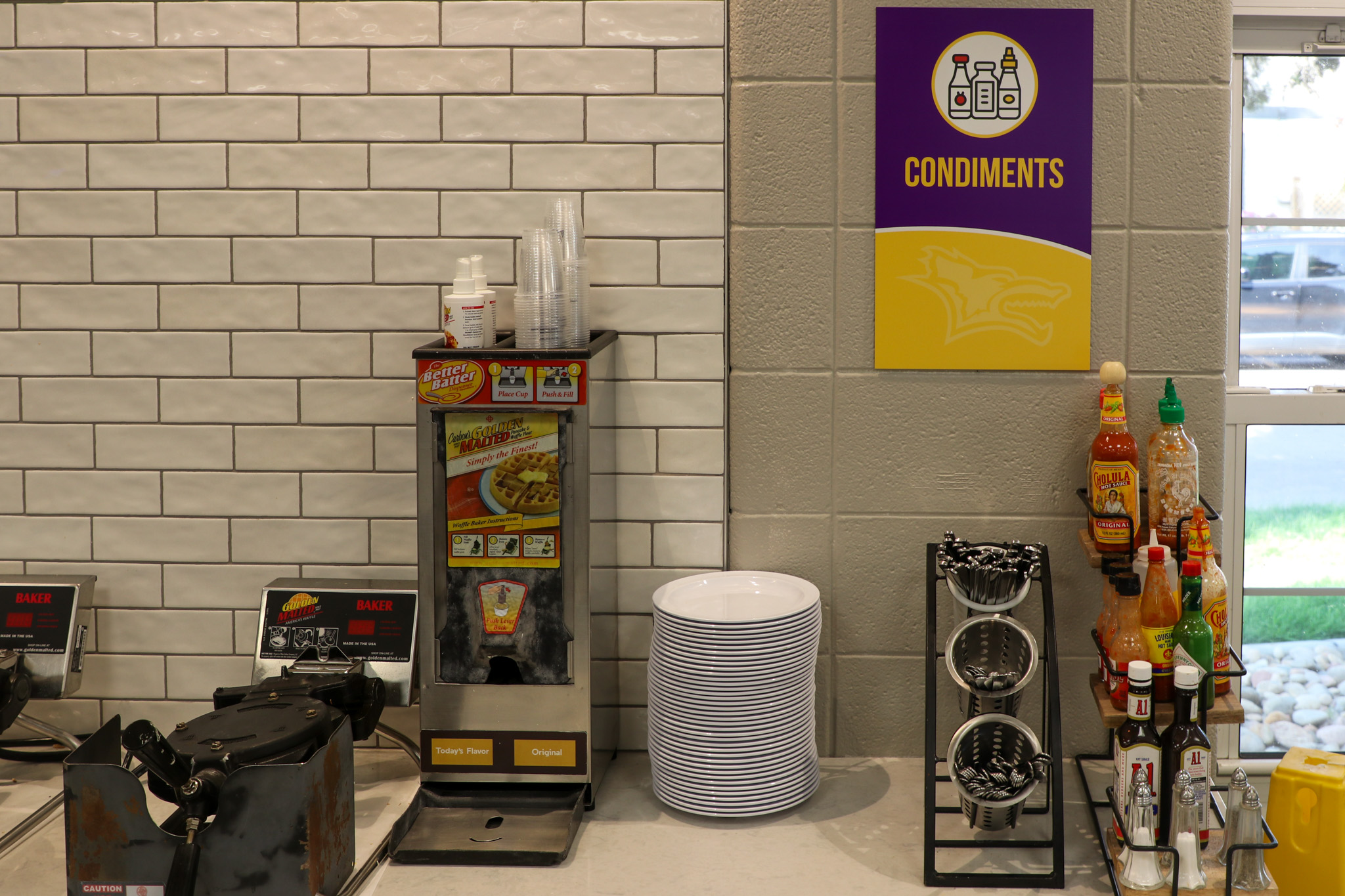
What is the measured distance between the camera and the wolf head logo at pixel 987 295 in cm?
236

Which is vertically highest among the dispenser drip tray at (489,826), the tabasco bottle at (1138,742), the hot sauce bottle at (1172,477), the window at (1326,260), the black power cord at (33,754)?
the window at (1326,260)

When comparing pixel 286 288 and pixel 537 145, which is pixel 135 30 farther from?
pixel 537 145

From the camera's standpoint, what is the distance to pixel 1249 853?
1.91 meters

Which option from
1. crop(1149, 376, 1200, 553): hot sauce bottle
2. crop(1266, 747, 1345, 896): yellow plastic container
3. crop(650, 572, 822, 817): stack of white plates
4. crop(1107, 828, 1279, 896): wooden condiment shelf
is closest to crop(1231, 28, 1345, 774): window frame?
crop(1149, 376, 1200, 553): hot sauce bottle

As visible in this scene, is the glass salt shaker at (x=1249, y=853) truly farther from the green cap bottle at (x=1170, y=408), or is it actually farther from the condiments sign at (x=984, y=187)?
the condiments sign at (x=984, y=187)

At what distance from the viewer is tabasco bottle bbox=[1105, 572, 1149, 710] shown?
6.72 ft

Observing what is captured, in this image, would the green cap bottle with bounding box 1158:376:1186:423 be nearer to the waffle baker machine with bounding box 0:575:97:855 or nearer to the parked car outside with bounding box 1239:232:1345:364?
the parked car outside with bounding box 1239:232:1345:364

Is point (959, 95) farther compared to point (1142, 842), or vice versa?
point (959, 95)

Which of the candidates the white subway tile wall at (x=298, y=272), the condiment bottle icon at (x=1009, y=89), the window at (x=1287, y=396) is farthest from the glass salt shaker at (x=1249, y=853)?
the condiment bottle icon at (x=1009, y=89)

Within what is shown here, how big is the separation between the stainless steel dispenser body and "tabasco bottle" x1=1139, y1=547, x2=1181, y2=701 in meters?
0.98

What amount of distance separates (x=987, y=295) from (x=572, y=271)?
2.68 ft

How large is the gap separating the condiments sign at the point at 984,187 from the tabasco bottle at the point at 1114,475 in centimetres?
15

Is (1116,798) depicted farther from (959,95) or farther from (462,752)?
(959,95)

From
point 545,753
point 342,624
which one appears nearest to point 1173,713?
point 545,753
